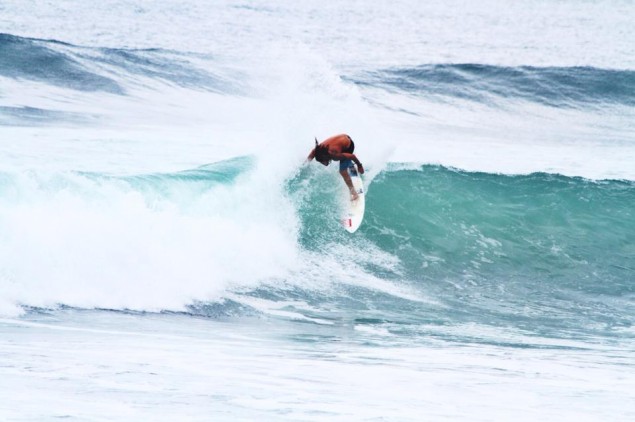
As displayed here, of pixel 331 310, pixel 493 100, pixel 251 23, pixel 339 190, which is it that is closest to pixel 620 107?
pixel 493 100

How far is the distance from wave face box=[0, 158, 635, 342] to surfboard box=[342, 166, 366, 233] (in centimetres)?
17

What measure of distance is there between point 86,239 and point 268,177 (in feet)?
9.45

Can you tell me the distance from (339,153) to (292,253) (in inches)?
46.2

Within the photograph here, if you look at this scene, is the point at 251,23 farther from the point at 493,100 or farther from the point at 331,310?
the point at 331,310

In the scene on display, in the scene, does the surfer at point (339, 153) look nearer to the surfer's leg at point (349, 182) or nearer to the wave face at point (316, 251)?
the surfer's leg at point (349, 182)

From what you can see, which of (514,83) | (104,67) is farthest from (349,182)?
(514,83)

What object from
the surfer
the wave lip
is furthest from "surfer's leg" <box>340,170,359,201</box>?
the wave lip

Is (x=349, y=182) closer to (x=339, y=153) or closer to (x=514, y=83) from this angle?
(x=339, y=153)

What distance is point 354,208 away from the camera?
34.2ft

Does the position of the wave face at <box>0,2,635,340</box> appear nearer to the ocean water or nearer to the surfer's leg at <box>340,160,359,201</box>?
the ocean water

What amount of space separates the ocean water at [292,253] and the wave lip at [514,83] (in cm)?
123

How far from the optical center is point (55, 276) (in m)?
7.86

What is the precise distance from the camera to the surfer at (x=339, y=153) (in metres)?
9.77

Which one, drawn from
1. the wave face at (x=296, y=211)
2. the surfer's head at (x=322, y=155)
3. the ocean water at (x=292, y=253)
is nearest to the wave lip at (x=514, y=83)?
the ocean water at (x=292, y=253)
